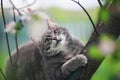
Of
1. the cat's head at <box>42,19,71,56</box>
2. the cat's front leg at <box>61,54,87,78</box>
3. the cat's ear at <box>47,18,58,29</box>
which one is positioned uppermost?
the cat's ear at <box>47,18,58,29</box>

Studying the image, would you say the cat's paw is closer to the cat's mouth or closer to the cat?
the cat

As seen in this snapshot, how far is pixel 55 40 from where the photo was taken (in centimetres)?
151

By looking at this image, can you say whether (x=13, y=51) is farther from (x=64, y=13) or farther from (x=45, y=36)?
(x=64, y=13)

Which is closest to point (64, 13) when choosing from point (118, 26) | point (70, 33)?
point (70, 33)

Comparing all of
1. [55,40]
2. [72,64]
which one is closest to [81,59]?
[72,64]

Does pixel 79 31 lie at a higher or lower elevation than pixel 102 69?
higher

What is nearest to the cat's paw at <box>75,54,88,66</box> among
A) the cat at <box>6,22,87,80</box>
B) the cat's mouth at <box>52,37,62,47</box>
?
the cat at <box>6,22,87,80</box>

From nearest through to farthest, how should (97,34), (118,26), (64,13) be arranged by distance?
(118,26)
(97,34)
(64,13)

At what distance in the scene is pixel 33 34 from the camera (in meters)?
1.59

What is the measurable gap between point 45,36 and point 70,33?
0.41ft

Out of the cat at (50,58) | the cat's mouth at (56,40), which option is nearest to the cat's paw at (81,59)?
the cat at (50,58)

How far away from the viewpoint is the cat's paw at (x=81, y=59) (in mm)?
1497

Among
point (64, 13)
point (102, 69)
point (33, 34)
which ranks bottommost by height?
point (102, 69)

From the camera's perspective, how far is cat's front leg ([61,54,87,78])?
1.52m
